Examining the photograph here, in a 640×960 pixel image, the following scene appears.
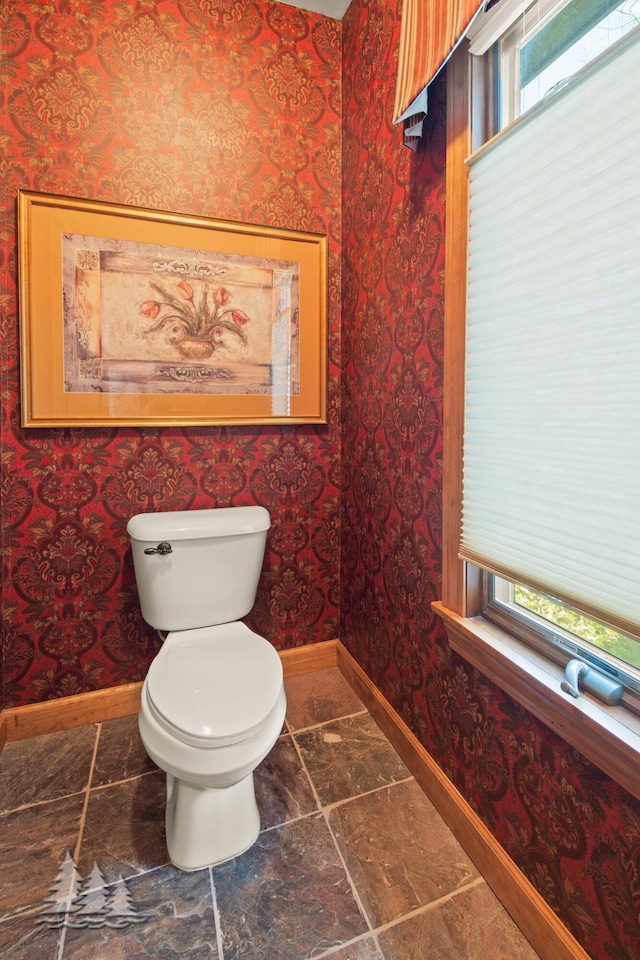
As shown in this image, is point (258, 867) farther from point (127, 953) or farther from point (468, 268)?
point (468, 268)

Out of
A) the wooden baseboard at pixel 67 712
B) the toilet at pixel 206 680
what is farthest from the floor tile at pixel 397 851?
the wooden baseboard at pixel 67 712

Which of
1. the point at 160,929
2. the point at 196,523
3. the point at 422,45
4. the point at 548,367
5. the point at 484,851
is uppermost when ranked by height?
the point at 422,45

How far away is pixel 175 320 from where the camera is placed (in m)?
1.75

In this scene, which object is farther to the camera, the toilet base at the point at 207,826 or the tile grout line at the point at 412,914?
the toilet base at the point at 207,826

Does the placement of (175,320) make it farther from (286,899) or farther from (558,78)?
(286,899)

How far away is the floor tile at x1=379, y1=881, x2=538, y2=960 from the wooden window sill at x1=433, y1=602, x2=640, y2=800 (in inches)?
21.9

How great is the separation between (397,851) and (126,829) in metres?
0.79

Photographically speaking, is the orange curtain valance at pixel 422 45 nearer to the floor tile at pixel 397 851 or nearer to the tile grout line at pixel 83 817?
the floor tile at pixel 397 851

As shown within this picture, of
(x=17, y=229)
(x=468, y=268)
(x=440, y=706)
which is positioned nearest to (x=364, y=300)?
(x=468, y=268)

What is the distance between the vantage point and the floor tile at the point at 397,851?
3.77ft

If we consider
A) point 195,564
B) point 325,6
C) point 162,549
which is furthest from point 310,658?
point 325,6

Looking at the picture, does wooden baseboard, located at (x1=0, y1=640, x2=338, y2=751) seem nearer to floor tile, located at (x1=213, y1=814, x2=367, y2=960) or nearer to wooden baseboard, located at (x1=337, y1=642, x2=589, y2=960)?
floor tile, located at (x1=213, y1=814, x2=367, y2=960)

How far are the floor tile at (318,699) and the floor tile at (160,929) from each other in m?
0.65

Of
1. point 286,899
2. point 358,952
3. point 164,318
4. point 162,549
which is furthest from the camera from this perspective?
point 164,318
